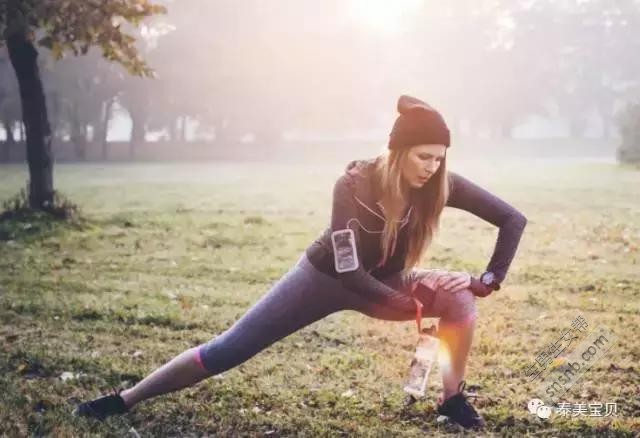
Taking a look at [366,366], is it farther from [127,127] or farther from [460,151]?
[127,127]

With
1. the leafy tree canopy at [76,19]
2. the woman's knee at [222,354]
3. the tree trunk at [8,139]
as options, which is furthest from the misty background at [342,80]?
the woman's knee at [222,354]

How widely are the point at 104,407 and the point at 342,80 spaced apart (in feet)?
101

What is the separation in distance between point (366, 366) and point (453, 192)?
5.67 feet

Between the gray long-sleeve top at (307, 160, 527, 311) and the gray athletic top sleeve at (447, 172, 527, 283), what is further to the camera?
the gray athletic top sleeve at (447, 172, 527, 283)

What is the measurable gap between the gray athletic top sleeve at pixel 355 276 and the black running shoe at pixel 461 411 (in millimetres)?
614

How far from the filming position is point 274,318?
3635 mm

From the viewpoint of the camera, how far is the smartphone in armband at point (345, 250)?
3404 millimetres

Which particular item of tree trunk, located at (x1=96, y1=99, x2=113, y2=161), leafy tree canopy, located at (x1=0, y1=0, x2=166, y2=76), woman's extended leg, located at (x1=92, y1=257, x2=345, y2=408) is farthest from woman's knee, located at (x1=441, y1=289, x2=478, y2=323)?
tree trunk, located at (x1=96, y1=99, x2=113, y2=161)

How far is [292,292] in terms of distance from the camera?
11.9 feet

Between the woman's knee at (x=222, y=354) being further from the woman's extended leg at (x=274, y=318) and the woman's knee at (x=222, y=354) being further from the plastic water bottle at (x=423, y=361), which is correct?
the plastic water bottle at (x=423, y=361)

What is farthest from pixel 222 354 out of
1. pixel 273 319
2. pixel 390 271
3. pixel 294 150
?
pixel 294 150

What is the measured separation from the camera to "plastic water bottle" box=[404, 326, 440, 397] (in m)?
3.61

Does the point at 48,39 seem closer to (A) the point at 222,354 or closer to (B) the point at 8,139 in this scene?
(A) the point at 222,354

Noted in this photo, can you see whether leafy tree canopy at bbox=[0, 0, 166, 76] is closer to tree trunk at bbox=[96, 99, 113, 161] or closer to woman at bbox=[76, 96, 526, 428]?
woman at bbox=[76, 96, 526, 428]
